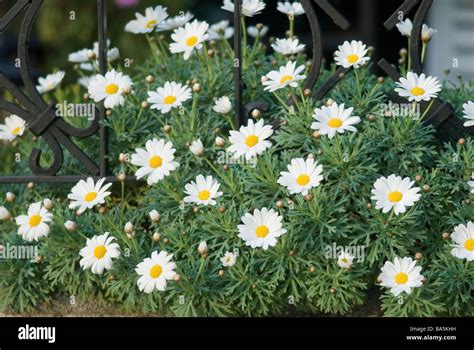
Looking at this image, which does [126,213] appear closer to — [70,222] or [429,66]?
[70,222]

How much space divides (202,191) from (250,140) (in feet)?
0.60

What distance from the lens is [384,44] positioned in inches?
262

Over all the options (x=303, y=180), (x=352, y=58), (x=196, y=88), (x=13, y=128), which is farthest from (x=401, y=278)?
(x=13, y=128)

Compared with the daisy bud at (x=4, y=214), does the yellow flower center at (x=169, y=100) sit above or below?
above

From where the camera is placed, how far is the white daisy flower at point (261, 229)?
2.07 metres

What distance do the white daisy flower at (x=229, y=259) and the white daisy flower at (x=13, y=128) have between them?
869 mm

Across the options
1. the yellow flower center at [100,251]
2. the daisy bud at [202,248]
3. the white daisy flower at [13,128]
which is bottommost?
the daisy bud at [202,248]

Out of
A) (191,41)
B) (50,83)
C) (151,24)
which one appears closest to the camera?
(191,41)

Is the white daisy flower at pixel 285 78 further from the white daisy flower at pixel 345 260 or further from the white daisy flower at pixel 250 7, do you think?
the white daisy flower at pixel 345 260

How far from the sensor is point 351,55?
224cm

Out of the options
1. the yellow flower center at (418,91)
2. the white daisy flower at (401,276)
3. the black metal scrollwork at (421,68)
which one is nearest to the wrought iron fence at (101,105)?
the black metal scrollwork at (421,68)

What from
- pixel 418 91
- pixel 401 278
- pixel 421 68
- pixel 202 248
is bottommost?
pixel 401 278

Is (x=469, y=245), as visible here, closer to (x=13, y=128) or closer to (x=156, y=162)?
(x=156, y=162)
